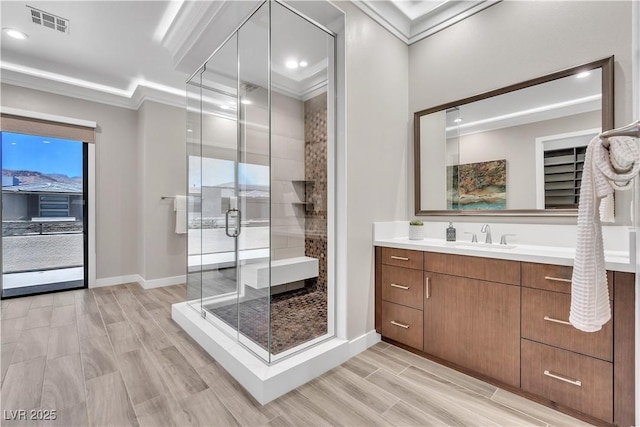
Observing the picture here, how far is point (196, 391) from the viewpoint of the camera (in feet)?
5.74

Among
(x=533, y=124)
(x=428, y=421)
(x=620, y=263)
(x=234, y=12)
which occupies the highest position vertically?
(x=234, y=12)

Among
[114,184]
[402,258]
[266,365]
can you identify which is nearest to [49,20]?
[114,184]

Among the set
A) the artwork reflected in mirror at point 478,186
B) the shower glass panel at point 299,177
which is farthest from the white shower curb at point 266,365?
the artwork reflected in mirror at point 478,186

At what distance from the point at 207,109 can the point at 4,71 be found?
2.73 m

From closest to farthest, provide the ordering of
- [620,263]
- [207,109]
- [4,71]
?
[620,263] → [207,109] → [4,71]

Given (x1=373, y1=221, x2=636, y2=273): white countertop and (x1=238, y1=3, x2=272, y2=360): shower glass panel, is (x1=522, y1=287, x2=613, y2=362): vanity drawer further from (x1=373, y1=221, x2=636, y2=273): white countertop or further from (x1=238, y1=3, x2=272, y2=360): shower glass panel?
(x1=238, y1=3, x2=272, y2=360): shower glass panel

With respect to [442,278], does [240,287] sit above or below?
below

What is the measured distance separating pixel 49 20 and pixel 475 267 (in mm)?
4094

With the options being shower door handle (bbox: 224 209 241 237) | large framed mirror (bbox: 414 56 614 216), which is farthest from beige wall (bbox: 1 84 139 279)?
large framed mirror (bbox: 414 56 614 216)

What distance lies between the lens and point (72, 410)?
1.59 meters

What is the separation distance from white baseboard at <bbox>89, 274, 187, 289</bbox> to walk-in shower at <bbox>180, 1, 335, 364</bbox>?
162cm

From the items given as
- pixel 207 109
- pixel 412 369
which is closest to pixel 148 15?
pixel 207 109

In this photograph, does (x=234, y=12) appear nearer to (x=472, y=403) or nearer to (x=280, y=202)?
(x=280, y=202)

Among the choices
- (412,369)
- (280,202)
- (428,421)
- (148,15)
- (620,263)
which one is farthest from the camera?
(148,15)
